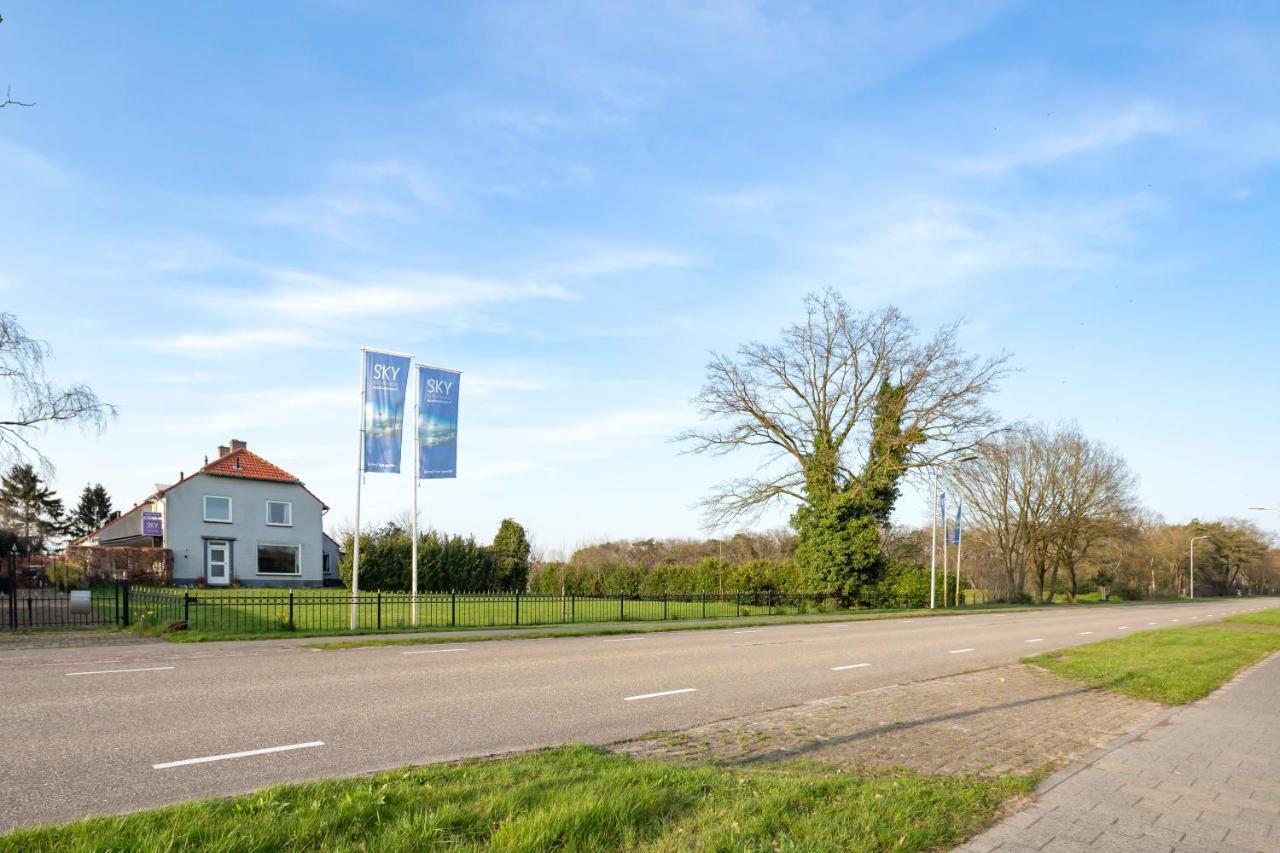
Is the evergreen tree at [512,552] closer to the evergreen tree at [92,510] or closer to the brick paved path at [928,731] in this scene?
the brick paved path at [928,731]

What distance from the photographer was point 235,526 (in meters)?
46.3

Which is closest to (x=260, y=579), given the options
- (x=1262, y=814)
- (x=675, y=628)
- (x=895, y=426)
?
(x=675, y=628)

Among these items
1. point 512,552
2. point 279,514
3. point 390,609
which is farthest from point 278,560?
point 390,609

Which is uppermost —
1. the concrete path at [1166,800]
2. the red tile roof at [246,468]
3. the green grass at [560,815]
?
the red tile roof at [246,468]

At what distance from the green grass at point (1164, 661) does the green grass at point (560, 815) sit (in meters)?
8.01

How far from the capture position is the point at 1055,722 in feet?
31.3

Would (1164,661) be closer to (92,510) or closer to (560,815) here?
(560,815)

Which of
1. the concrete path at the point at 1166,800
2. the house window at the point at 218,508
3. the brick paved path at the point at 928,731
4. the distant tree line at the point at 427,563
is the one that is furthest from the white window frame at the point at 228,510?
the concrete path at the point at 1166,800

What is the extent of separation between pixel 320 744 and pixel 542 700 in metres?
3.32

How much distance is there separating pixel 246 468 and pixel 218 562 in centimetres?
544

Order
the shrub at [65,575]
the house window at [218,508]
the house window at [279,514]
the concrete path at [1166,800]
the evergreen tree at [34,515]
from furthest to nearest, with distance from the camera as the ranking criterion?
the evergreen tree at [34,515]
the house window at [279,514]
the house window at [218,508]
the shrub at [65,575]
the concrete path at [1166,800]

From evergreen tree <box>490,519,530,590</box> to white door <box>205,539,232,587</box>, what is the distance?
14.2 m

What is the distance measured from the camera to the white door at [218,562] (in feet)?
147

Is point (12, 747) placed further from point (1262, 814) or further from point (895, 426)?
point (895, 426)
